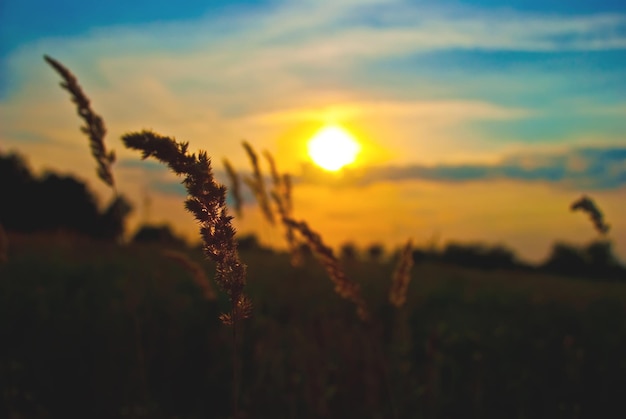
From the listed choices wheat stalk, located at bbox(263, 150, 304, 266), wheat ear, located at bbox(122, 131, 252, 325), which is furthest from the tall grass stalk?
wheat stalk, located at bbox(263, 150, 304, 266)

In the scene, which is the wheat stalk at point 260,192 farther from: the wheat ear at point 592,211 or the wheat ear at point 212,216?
the wheat ear at point 212,216

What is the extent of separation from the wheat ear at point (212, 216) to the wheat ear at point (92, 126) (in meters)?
1.50

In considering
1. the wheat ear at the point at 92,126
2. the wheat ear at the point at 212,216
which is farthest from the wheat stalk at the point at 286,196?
the wheat ear at the point at 212,216

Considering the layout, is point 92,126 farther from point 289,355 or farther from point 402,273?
point 289,355

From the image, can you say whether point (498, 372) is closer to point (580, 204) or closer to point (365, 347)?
point (365, 347)

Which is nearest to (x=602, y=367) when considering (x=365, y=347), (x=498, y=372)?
(x=498, y=372)

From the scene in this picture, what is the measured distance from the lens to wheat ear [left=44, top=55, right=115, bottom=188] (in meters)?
2.89

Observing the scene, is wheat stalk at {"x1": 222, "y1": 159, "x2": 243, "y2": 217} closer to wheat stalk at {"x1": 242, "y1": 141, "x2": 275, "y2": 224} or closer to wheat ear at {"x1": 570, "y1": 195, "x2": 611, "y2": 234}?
wheat stalk at {"x1": 242, "y1": 141, "x2": 275, "y2": 224}

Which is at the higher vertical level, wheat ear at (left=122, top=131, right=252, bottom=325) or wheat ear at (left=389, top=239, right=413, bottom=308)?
wheat ear at (left=389, top=239, right=413, bottom=308)

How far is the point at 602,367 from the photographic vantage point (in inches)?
194

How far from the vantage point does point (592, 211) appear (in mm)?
4316

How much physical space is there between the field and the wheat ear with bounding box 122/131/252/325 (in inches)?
54.2

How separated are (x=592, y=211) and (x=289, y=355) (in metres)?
2.38

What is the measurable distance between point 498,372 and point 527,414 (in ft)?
3.09
